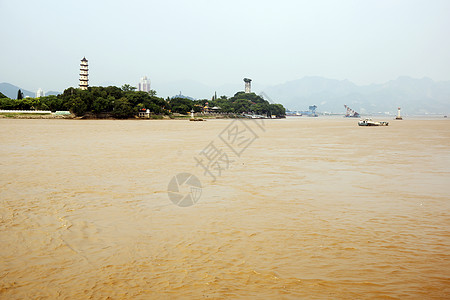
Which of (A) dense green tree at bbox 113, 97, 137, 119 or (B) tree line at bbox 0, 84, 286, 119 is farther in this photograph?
(A) dense green tree at bbox 113, 97, 137, 119

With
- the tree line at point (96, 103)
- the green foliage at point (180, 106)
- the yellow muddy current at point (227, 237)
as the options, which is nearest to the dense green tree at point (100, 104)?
the tree line at point (96, 103)

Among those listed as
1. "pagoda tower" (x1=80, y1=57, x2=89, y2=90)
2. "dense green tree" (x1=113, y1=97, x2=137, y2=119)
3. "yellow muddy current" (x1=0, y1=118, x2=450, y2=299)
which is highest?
"pagoda tower" (x1=80, y1=57, x2=89, y2=90)

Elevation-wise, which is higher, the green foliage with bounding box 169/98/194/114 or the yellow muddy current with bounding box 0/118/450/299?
the green foliage with bounding box 169/98/194/114

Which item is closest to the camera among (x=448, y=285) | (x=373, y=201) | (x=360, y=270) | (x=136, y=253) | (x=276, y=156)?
(x=448, y=285)

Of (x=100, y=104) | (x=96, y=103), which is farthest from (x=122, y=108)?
(x=96, y=103)

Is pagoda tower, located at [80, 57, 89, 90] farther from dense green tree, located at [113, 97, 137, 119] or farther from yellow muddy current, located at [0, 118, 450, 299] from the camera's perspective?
yellow muddy current, located at [0, 118, 450, 299]

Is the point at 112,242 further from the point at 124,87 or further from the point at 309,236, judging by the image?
the point at 124,87

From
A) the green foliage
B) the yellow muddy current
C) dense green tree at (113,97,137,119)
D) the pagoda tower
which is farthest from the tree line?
the yellow muddy current

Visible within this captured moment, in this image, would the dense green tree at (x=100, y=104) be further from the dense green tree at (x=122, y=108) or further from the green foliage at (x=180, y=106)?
the green foliage at (x=180, y=106)

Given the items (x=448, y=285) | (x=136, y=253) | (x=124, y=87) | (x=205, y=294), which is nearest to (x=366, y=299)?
(x=448, y=285)

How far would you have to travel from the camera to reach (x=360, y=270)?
477 cm

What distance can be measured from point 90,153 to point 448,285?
1711 cm

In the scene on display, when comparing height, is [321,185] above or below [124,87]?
below

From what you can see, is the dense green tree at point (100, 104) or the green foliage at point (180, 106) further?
the green foliage at point (180, 106)
